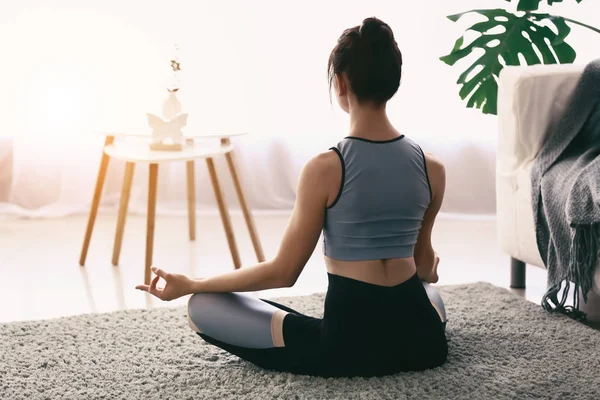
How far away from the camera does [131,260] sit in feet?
10.0

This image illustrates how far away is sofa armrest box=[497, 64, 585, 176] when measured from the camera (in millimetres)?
2559

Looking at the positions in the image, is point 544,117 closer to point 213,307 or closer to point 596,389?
point 596,389

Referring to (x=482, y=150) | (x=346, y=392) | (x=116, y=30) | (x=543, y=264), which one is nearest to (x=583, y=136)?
(x=543, y=264)

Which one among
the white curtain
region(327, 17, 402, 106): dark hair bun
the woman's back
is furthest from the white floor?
region(327, 17, 402, 106): dark hair bun

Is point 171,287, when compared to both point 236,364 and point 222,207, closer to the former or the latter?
point 236,364

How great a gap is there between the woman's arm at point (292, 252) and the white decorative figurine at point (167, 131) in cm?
97

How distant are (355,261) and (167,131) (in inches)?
45.4

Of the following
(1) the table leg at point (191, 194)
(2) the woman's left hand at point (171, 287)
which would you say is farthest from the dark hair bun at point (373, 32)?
(1) the table leg at point (191, 194)

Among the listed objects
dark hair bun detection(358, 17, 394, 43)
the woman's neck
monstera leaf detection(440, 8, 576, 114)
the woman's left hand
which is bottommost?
the woman's left hand

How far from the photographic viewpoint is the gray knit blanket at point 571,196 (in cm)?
221

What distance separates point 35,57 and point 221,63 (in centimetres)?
79

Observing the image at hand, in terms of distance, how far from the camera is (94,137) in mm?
3863

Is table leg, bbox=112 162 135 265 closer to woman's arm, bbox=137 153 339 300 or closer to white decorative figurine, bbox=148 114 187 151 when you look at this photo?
white decorative figurine, bbox=148 114 187 151

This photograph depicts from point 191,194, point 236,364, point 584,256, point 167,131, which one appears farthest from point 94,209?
point 584,256
